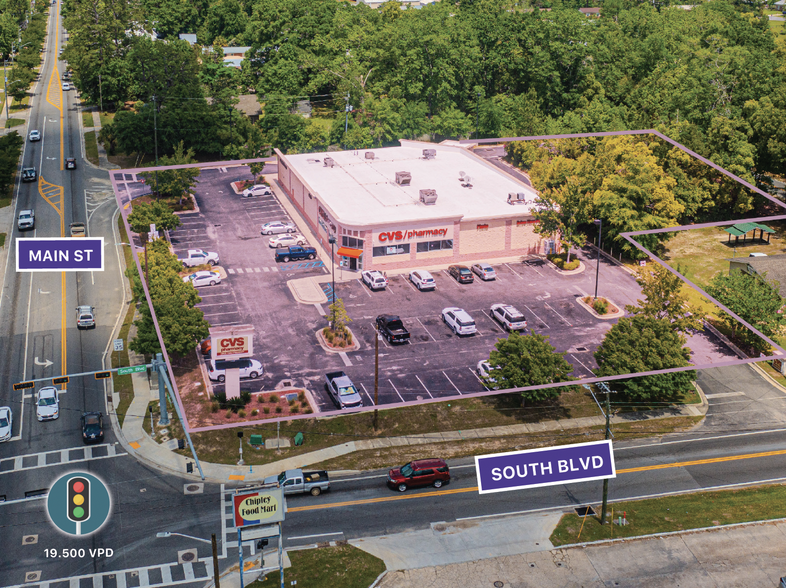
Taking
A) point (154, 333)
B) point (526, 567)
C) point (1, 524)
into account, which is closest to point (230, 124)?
point (154, 333)

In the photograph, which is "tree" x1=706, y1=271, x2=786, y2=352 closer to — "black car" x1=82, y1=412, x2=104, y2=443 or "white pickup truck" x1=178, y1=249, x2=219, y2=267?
"white pickup truck" x1=178, y1=249, x2=219, y2=267

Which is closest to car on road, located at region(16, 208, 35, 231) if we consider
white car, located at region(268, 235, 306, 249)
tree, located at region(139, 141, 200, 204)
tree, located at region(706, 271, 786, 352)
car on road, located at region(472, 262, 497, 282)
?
tree, located at region(139, 141, 200, 204)

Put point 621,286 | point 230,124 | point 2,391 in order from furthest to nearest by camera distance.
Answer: point 230,124, point 621,286, point 2,391

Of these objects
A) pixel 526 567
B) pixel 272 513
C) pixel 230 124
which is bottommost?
pixel 526 567

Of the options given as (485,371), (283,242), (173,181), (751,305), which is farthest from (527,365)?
(173,181)

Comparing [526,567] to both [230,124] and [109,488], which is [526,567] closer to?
[109,488]

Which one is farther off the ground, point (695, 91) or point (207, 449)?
point (695, 91)
